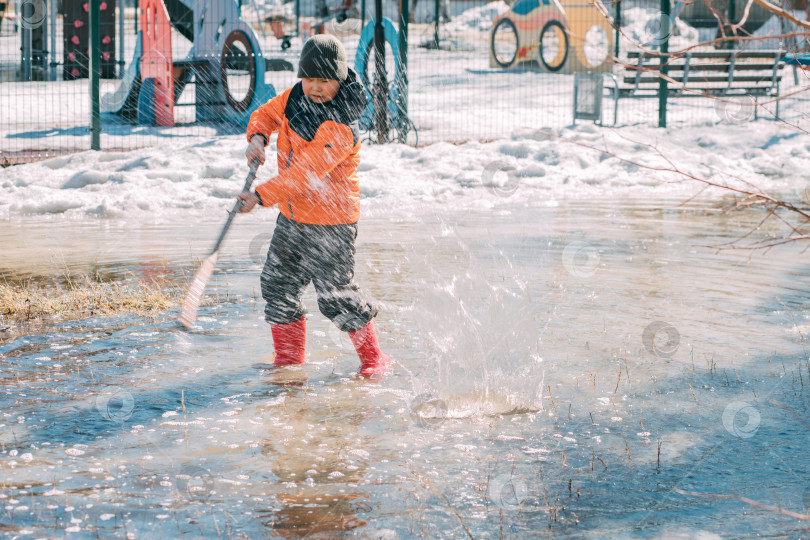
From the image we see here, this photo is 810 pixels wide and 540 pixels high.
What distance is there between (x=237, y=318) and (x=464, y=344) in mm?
1785

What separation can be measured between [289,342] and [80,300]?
1797 millimetres

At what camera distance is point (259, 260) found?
7816 millimetres

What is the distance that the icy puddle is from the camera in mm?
3285

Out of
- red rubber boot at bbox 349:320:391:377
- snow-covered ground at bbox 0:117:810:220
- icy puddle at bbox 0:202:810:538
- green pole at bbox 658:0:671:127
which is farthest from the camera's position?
green pole at bbox 658:0:671:127

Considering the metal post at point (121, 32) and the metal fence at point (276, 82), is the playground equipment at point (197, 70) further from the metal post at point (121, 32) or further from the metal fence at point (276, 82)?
the metal post at point (121, 32)

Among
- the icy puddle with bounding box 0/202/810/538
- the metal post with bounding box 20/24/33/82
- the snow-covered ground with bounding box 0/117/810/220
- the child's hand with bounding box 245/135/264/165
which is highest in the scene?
the metal post with bounding box 20/24/33/82

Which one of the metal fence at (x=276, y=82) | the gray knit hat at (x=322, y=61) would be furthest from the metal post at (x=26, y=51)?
the gray knit hat at (x=322, y=61)

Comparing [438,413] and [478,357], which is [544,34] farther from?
[438,413]

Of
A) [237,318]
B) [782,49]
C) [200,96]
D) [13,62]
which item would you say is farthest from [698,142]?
[13,62]

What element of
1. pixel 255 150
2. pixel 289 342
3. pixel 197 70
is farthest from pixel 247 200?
pixel 197 70

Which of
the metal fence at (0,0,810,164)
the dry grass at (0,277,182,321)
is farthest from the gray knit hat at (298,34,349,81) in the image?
the metal fence at (0,0,810,164)

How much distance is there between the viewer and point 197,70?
1611 centimetres

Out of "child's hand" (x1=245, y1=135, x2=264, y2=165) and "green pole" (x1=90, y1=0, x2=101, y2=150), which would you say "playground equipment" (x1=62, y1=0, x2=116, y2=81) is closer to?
"green pole" (x1=90, y1=0, x2=101, y2=150)

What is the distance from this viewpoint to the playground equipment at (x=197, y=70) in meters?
15.1
